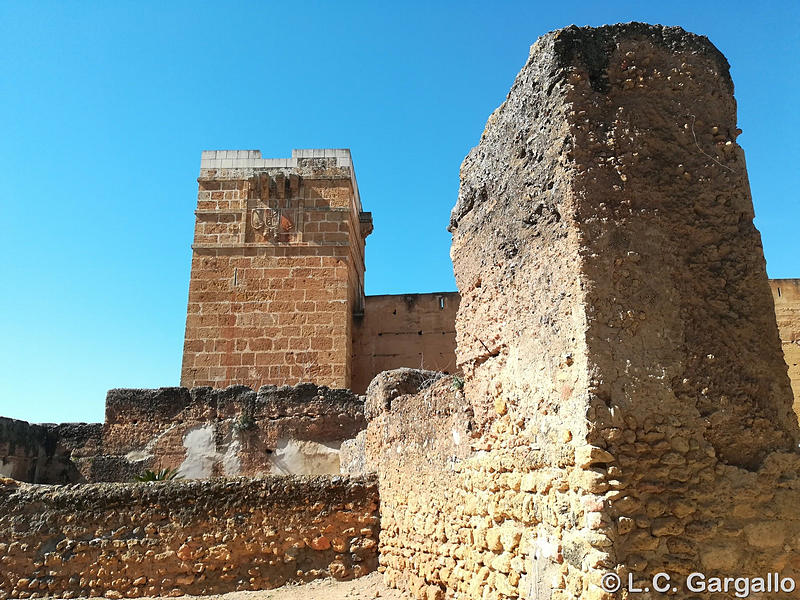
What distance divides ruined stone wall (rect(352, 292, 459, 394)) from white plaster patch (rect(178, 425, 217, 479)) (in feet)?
12.9

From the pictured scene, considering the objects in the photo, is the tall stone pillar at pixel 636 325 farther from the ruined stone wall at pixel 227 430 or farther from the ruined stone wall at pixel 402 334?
the ruined stone wall at pixel 402 334

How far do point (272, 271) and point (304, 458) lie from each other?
4753 millimetres

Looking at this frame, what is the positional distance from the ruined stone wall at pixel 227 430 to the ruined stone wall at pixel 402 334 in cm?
358

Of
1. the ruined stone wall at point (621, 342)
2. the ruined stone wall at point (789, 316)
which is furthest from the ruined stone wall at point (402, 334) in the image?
the ruined stone wall at point (621, 342)

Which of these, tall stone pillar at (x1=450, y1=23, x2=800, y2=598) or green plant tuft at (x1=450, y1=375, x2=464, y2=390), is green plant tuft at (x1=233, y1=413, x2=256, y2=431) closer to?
green plant tuft at (x1=450, y1=375, x2=464, y2=390)

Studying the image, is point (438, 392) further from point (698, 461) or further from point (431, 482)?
point (698, 461)

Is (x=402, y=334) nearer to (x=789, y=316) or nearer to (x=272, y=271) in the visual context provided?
(x=272, y=271)

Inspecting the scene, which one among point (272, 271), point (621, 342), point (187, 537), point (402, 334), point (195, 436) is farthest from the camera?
point (402, 334)

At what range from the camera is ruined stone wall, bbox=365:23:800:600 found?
2.81m

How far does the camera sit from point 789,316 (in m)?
13.0

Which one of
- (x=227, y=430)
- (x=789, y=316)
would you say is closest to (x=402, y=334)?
(x=227, y=430)

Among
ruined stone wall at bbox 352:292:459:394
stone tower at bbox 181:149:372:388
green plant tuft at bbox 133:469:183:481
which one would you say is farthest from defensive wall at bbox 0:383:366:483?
ruined stone wall at bbox 352:292:459:394

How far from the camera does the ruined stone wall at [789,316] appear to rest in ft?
41.5

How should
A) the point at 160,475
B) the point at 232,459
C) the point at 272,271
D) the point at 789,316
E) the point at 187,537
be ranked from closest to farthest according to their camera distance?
the point at 187,537
the point at 160,475
the point at 232,459
the point at 789,316
the point at 272,271
